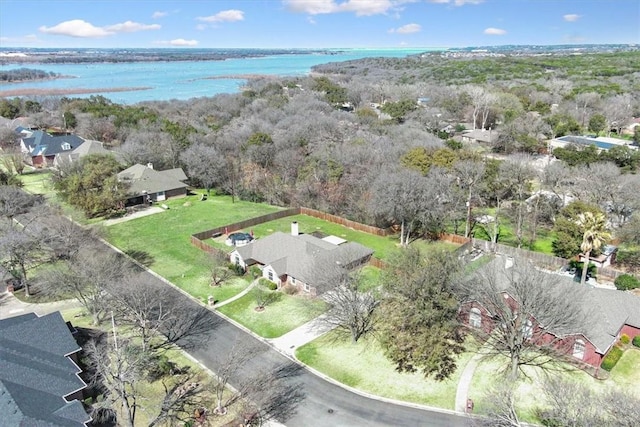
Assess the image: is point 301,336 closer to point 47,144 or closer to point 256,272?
point 256,272

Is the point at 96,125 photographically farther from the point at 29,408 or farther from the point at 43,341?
the point at 29,408

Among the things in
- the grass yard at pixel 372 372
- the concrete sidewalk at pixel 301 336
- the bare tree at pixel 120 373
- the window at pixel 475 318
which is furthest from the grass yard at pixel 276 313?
the window at pixel 475 318

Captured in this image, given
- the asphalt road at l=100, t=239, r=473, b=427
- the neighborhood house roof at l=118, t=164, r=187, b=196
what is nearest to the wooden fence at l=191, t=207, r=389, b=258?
the neighborhood house roof at l=118, t=164, r=187, b=196

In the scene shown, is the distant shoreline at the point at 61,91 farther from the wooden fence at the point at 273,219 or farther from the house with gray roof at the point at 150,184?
the wooden fence at the point at 273,219

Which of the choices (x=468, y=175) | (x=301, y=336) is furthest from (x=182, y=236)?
→ (x=468, y=175)

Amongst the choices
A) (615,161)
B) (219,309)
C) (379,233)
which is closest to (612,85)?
(615,161)

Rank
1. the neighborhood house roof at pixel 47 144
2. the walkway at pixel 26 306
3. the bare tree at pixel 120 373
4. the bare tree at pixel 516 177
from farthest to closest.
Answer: the neighborhood house roof at pixel 47 144, the bare tree at pixel 516 177, the walkway at pixel 26 306, the bare tree at pixel 120 373

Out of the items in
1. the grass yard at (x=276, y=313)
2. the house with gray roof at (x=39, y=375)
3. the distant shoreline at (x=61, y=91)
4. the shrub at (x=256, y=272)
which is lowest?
the grass yard at (x=276, y=313)
